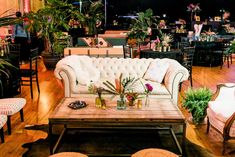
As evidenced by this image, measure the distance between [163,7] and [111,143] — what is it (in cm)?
1360

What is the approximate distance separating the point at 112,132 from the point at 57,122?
1.08 metres

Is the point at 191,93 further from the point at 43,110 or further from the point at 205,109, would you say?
the point at 43,110

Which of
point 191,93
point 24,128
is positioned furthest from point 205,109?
point 24,128

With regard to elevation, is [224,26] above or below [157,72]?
above

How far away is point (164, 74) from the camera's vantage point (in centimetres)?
517

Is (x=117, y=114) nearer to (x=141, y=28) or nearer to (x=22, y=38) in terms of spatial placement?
(x=141, y=28)

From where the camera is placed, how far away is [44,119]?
484cm

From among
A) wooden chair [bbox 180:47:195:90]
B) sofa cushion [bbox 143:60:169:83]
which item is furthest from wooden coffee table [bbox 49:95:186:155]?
wooden chair [bbox 180:47:195:90]

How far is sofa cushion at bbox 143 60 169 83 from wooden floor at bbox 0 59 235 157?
2.57ft

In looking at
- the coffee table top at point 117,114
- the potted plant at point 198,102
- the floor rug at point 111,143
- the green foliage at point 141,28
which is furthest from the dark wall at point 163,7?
the coffee table top at point 117,114

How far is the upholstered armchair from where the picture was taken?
3666 millimetres

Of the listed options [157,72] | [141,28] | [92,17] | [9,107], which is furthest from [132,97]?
[92,17]

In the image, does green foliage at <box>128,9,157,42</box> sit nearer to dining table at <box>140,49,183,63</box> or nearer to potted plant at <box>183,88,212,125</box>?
dining table at <box>140,49,183,63</box>

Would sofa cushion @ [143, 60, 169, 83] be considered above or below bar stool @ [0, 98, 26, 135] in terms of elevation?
above
